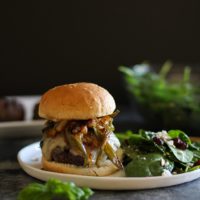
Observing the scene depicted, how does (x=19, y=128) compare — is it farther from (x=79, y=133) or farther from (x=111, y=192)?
(x=111, y=192)

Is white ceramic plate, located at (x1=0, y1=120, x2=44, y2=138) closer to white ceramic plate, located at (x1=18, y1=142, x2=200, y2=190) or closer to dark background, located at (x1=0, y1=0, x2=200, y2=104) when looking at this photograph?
white ceramic plate, located at (x1=18, y1=142, x2=200, y2=190)

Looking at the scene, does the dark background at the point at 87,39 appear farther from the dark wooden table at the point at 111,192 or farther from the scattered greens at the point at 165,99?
the dark wooden table at the point at 111,192

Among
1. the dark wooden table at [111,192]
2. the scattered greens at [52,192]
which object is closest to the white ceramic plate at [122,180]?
the dark wooden table at [111,192]

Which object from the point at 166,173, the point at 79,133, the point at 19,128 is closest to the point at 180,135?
the point at 166,173

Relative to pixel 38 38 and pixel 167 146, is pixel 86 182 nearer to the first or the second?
pixel 167 146

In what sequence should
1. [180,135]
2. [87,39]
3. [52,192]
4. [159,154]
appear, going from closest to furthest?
[52,192] → [159,154] → [180,135] → [87,39]

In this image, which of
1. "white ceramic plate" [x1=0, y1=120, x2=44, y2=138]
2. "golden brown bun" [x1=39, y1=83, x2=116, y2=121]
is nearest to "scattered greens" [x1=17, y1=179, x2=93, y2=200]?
"golden brown bun" [x1=39, y1=83, x2=116, y2=121]

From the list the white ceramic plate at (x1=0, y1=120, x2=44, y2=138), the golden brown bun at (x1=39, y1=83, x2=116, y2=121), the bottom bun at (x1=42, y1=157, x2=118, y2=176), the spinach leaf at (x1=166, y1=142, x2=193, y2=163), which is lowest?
the white ceramic plate at (x1=0, y1=120, x2=44, y2=138)
